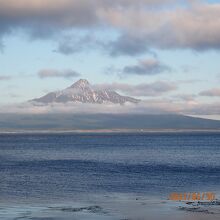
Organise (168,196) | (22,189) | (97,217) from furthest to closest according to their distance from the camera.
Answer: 1. (22,189)
2. (168,196)
3. (97,217)

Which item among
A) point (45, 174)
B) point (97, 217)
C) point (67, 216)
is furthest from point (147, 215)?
point (45, 174)

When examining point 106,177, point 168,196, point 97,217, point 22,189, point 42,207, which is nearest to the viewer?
point 97,217

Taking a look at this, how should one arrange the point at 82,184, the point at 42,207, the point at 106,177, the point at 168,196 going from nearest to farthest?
the point at 42,207 < the point at 168,196 < the point at 82,184 < the point at 106,177

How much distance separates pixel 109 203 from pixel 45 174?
29.1 m

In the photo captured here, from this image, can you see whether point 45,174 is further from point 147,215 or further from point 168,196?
point 147,215

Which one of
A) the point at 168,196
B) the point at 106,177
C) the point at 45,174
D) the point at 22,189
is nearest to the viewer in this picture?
the point at 168,196

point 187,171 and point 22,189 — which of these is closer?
point 22,189

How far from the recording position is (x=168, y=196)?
46375 millimetres

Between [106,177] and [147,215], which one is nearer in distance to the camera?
[147,215]

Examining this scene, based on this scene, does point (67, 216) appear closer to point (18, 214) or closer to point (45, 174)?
point (18, 214)

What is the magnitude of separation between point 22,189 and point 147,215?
69.1 ft

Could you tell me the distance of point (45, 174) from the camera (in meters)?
69.2

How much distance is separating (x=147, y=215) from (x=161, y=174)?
109ft

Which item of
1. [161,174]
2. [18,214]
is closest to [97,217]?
[18,214]
